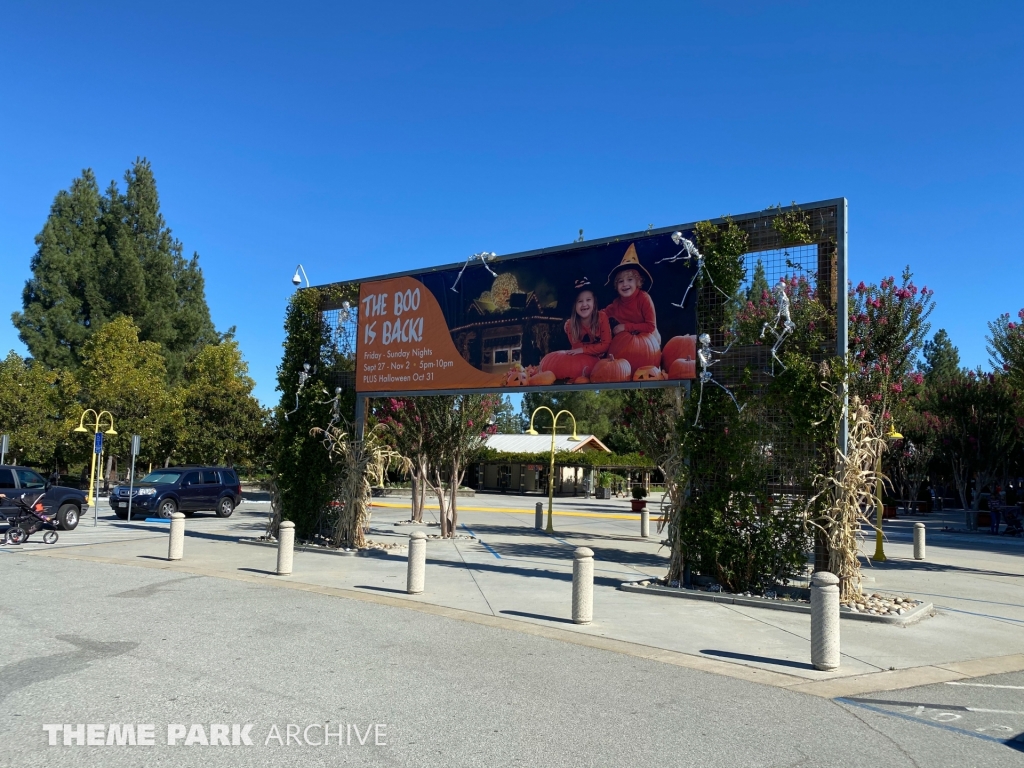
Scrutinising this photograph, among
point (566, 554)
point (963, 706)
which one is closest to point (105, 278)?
point (566, 554)

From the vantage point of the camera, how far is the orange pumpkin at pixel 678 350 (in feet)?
41.2

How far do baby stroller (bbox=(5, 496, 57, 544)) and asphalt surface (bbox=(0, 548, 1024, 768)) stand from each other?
29.4 ft

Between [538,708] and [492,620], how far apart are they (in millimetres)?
3770

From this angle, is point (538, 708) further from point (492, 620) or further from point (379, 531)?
point (379, 531)

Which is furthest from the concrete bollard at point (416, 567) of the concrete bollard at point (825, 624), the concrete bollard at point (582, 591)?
the concrete bollard at point (825, 624)

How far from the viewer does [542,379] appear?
14.3 metres

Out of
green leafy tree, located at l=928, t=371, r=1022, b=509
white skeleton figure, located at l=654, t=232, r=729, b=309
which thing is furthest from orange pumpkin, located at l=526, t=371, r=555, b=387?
green leafy tree, located at l=928, t=371, r=1022, b=509

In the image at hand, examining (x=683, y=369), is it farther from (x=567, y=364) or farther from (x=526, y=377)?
(x=526, y=377)

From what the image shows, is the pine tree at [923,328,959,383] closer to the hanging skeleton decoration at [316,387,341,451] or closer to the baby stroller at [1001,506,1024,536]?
the baby stroller at [1001,506,1024,536]

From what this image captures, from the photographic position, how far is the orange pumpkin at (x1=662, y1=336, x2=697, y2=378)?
41.2 feet

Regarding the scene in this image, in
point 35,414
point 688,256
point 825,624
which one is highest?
point 688,256

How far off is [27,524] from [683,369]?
1430cm

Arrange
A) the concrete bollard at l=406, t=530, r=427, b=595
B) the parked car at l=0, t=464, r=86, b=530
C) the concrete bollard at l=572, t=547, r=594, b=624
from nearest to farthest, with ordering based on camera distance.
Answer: the concrete bollard at l=572, t=547, r=594, b=624 → the concrete bollard at l=406, t=530, r=427, b=595 → the parked car at l=0, t=464, r=86, b=530

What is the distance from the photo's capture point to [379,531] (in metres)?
22.8
